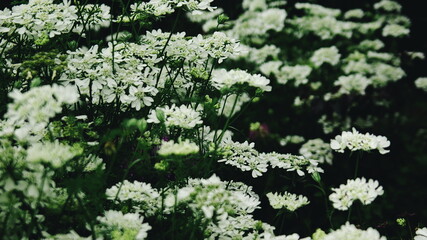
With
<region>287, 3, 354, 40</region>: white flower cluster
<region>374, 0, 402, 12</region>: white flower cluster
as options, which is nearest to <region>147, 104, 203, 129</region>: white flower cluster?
<region>287, 3, 354, 40</region>: white flower cluster

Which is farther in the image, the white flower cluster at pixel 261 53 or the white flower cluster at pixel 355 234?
the white flower cluster at pixel 261 53

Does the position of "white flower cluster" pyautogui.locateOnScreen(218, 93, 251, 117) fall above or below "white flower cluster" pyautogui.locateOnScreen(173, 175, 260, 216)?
below

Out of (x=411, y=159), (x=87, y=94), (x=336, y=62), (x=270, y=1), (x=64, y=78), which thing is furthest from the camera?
(x=270, y=1)

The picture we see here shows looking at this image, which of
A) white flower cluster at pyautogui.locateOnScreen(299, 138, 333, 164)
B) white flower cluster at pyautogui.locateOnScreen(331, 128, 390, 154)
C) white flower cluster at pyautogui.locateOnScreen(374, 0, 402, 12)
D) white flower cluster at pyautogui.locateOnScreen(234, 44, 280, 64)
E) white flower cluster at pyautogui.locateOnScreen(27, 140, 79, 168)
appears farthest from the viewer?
white flower cluster at pyautogui.locateOnScreen(374, 0, 402, 12)

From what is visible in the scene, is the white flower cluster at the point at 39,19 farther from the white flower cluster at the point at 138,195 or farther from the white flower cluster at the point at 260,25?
the white flower cluster at the point at 260,25

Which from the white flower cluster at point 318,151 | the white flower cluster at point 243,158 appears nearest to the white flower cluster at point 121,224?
the white flower cluster at point 243,158

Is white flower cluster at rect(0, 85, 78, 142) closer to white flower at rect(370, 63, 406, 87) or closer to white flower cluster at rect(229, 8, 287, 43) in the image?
white flower cluster at rect(229, 8, 287, 43)

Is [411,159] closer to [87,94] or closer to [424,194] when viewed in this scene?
[424,194]

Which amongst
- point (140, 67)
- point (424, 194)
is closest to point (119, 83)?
point (140, 67)
